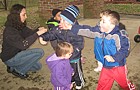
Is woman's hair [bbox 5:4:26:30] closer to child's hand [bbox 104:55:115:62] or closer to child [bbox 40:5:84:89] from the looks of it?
child [bbox 40:5:84:89]

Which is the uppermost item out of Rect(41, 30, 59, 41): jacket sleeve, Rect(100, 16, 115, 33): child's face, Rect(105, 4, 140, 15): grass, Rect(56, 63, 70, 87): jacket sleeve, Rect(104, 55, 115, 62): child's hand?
Rect(100, 16, 115, 33): child's face

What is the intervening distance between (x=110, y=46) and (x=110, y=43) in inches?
1.9

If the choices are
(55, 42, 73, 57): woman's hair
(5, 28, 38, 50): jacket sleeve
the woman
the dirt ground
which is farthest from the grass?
(55, 42, 73, 57): woman's hair

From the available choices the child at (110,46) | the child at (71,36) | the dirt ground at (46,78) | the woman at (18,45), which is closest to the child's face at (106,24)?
the child at (110,46)

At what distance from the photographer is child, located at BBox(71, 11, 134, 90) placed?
2867 mm

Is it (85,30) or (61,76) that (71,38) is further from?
(61,76)

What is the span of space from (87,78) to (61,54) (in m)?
1.55

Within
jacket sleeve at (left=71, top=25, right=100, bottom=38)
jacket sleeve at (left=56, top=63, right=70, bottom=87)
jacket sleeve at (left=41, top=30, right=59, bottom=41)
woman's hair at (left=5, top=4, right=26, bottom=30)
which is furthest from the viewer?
woman's hair at (left=5, top=4, right=26, bottom=30)

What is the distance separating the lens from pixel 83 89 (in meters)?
3.85

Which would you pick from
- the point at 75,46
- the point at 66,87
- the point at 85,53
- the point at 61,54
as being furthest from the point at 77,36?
the point at 85,53

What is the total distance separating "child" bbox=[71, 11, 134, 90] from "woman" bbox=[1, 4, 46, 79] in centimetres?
107

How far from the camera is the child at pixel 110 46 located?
287 cm

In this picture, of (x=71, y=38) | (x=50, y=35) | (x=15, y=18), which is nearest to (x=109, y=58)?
(x=71, y=38)

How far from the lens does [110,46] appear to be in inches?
116
